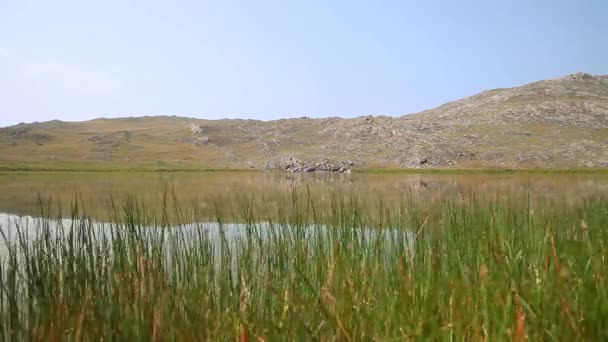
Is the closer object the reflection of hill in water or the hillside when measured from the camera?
the reflection of hill in water

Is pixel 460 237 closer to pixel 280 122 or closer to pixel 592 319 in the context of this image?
pixel 592 319

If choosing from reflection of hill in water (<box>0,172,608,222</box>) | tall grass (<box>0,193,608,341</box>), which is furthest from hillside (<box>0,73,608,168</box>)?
tall grass (<box>0,193,608,341</box>)

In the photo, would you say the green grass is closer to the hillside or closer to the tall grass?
the hillside

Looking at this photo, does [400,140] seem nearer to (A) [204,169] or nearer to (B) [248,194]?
(A) [204,169]

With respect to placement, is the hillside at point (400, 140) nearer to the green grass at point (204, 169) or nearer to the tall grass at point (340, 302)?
the green grass at point (204, 169)

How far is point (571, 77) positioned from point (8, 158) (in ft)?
257

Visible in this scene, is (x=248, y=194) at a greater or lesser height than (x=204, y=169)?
greater

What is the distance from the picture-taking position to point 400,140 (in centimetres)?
6091

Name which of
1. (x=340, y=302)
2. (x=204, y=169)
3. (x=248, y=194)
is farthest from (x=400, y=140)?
(x=340, y=302)

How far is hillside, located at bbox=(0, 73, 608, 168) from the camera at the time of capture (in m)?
54.2

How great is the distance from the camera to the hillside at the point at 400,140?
178ft

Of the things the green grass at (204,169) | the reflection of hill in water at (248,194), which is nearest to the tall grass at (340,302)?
the reflection of hill in water at (248,194)

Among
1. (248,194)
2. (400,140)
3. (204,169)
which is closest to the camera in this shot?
(248,194)

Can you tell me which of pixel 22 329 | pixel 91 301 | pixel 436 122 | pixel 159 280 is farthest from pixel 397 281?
pixel 436 122
